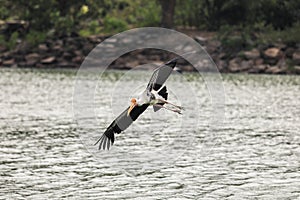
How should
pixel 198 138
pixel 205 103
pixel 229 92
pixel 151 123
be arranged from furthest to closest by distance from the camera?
pixel 229 92
pixel 205 103
pixel 151 123
pixel 198 138

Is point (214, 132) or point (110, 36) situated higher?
point (110, 36)

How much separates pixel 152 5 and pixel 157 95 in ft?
213

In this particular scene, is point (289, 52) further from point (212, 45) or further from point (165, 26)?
point (165, 26)

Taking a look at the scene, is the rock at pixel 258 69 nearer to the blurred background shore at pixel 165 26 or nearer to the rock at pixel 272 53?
the blurred background shore at pixel 165 26

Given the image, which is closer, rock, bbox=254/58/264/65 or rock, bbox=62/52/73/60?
rock, bbox=254/58/264/65

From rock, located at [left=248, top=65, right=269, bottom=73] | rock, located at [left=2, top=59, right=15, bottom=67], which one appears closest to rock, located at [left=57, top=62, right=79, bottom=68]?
Answer: rock, located at [left=2, top=59, right=15, bottom=67]

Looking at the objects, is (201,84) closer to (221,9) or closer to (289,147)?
(221,9)

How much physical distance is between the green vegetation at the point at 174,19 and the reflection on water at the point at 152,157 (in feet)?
90.8

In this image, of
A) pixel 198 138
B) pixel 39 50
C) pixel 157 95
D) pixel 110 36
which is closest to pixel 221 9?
pixel 110 36

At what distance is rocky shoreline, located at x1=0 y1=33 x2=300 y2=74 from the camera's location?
7219 cm

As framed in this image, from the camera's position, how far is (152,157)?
89.9ft

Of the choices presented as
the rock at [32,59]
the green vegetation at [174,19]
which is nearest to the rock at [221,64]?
the green vegetation at [174,19]

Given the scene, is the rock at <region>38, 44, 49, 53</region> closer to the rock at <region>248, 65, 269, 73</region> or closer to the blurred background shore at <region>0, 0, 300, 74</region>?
the blurred background shore at <region>0, 0, 300, 74</region>

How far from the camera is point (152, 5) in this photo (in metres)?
84.3
